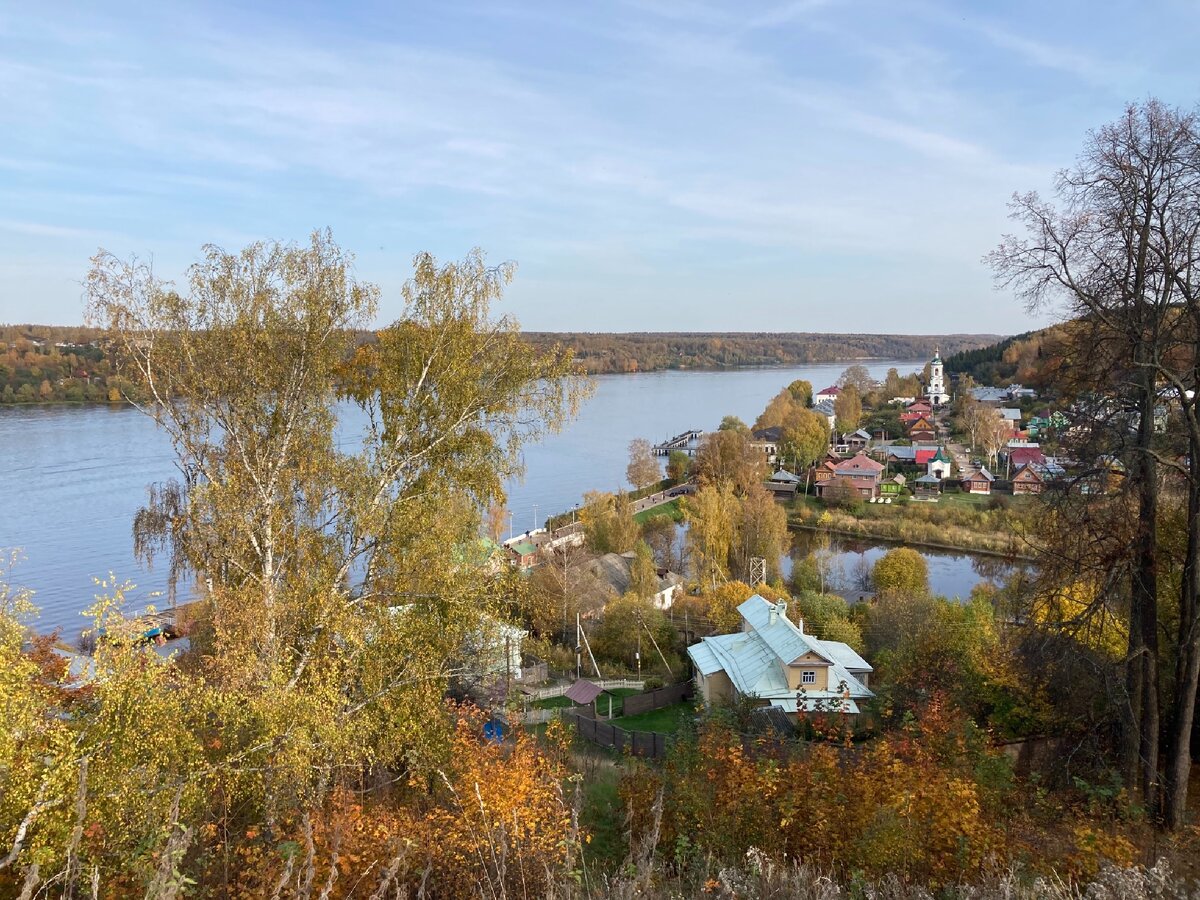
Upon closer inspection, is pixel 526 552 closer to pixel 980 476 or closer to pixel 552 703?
pixel 552 703

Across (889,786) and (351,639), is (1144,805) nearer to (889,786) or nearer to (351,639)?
(889,786)

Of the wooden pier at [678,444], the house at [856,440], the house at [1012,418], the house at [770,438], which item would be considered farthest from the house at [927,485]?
the wooden pier at [678,444]

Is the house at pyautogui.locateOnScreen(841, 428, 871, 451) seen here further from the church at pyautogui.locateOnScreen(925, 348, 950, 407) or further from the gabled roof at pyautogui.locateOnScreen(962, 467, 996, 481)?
the church at pyautogui.locateOnScreen(925, 348, 950, 407)

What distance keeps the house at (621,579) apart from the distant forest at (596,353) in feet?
20.5

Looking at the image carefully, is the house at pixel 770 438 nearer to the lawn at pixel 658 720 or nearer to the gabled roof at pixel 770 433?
the gabled roof at pixel 770 433

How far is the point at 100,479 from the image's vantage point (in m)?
32.9

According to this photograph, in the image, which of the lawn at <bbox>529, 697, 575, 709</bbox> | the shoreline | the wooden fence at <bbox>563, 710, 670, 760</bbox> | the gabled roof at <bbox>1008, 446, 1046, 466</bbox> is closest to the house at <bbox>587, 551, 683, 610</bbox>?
the lawn at <bbox>529, 697, 575, 709</bbox>

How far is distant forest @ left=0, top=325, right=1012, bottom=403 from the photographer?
51594mm

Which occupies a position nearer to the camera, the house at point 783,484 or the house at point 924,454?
the house at point 783,484

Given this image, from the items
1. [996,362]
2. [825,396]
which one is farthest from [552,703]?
[996,362]

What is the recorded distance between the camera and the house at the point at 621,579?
22.6 metres

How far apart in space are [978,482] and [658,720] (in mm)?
32757

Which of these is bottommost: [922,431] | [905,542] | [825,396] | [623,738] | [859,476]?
[905,542]

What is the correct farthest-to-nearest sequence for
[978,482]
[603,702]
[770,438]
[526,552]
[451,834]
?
[770,438]
[978,482]
[526,552]
[603,702]
[451,834]
